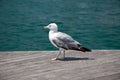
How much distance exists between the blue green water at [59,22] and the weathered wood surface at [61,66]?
625cm

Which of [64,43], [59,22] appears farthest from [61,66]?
[59,22]

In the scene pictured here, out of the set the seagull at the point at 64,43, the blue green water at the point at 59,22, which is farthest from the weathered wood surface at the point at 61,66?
the blue green water at the point at 59,22

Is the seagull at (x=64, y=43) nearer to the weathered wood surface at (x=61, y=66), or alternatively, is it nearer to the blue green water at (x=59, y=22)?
the weathered wood surface at (x=61, y=66)

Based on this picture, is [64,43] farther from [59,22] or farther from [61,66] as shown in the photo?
[59,22]

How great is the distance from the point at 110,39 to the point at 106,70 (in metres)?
8.52

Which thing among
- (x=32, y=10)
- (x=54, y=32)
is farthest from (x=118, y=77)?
(x=32, y=10)

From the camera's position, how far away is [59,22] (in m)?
16.1

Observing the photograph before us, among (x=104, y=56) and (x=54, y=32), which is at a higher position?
(x=54, y=32)

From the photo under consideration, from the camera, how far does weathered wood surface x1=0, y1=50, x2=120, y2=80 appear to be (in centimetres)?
536

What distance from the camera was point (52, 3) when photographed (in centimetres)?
2048

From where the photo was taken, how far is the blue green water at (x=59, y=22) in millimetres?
13573

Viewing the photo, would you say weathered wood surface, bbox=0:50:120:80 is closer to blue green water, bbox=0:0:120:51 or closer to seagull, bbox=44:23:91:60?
seagull, bbox=44:23:91:60

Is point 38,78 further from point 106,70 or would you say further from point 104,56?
point 104,56

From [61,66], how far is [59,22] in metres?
10.2
